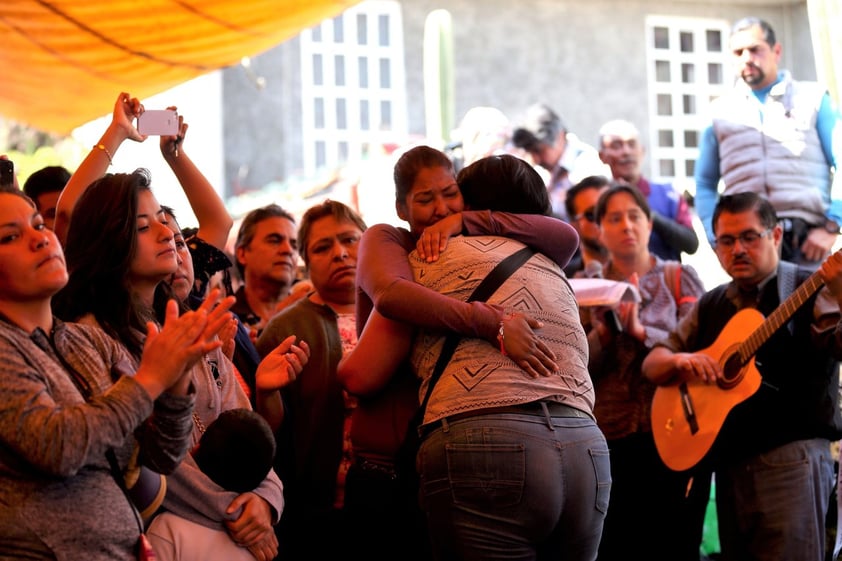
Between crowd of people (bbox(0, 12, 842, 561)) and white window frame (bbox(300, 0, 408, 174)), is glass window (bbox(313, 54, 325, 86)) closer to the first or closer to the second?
white window frame (bbox(300, 0, 408, 174))

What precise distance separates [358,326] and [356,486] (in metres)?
0.51

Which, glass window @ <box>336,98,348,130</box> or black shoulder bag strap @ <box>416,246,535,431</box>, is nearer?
black shoulder bag strap @ <box>416,246,535,431</box>

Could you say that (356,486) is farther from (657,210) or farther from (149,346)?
(657,210)

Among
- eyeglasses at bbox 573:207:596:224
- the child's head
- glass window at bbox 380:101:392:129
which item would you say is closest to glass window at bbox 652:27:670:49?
Answer: glass window at bbox 380:101:392:129

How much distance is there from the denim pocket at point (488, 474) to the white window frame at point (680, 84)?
16.2m

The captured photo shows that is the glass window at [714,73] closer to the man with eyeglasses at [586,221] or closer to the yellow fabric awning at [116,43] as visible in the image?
the man with eyeglasses at [586,221]

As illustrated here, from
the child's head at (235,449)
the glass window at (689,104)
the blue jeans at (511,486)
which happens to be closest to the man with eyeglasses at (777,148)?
the blue jeans at (511,486)

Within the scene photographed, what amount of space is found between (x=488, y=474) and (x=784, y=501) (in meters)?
2.02

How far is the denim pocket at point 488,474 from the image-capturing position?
296 cm

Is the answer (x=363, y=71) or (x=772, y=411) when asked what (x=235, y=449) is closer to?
(x=772, y=411)

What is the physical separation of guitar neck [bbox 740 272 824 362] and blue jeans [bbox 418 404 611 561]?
1.57 meters

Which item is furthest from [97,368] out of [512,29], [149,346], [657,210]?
[512,29]

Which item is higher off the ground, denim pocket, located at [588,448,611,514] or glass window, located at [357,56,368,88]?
glass window, located at [357,56,368,88]

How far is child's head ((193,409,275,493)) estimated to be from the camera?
294 cm
